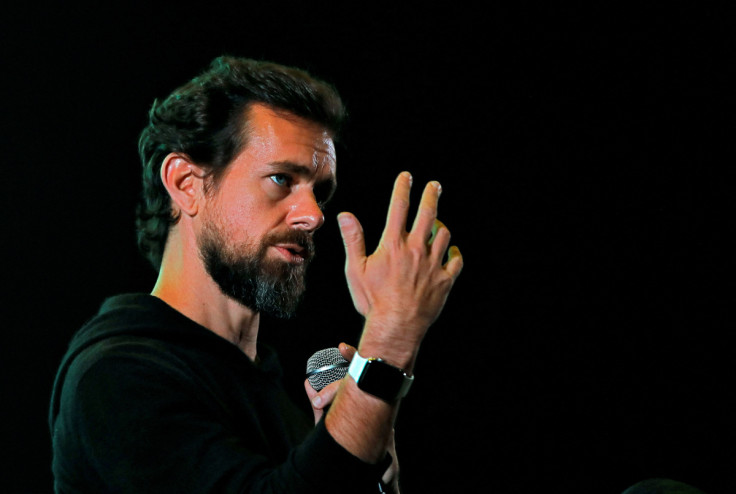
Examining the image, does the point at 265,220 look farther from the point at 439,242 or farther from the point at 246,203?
the point at 439,242

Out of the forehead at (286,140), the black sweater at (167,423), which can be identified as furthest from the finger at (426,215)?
the forehead at (286,140)

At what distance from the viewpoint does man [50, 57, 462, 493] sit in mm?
1131

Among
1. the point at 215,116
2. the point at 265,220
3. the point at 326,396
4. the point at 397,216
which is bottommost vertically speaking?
the point at 326,396

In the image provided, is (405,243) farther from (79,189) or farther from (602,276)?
(602,276)

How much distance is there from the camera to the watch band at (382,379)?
1135mm

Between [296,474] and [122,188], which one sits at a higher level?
[122,188]

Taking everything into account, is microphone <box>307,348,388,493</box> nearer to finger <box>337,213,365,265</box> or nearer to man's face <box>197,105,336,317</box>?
man's face <box>197,105,336,317</box>

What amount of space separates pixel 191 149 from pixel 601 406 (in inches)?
A: 76.4

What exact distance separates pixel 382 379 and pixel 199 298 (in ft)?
2.11

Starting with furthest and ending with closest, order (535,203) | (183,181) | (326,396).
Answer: (535,203), (183,181), (326,396)

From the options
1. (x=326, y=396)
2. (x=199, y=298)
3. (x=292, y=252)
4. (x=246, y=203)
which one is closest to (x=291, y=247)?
(x=292, y=252)

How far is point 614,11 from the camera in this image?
2.96 metres

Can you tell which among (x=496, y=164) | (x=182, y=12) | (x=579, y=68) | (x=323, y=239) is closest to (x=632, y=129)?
(x=579, y=68)

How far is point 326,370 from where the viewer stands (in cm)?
157
